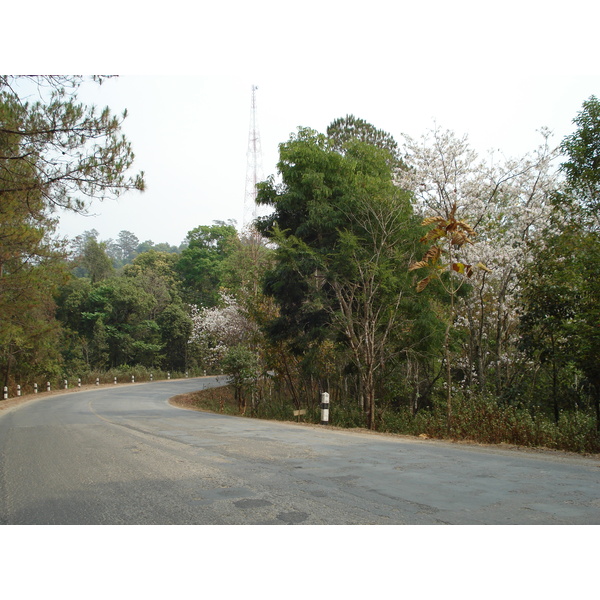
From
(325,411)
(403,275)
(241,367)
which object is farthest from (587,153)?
(241,367)

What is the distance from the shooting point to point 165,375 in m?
49.0

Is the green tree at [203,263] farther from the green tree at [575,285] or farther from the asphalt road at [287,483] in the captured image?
the asphalt road at [287,483]

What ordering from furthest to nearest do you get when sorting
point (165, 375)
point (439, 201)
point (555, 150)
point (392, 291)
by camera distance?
point (165, 375), point (439, 201), point (555, 150), point (392, 291)

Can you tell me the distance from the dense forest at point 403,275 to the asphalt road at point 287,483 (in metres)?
3.57

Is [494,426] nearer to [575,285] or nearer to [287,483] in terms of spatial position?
[575,285]

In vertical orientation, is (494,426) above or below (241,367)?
below

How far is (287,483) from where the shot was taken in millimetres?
5949

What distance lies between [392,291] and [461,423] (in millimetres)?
4764

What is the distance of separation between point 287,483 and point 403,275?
415 inches

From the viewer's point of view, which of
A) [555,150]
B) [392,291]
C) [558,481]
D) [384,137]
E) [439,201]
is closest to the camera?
[558,481]

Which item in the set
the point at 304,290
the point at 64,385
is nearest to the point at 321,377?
the point at 304,290

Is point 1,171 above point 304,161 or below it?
below

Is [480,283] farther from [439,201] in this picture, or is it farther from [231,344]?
[231,344]

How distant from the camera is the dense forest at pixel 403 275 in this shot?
32.6 ft
